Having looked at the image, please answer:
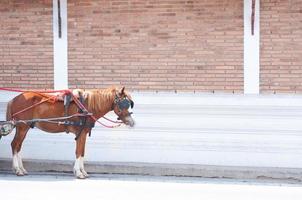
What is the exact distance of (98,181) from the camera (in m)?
8.17

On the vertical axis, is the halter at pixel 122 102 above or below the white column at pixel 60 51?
below

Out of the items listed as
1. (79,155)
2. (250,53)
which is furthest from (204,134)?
(79,155)

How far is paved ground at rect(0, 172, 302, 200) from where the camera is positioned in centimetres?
725

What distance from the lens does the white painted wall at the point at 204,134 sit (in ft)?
28.7

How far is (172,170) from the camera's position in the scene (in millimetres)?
8789

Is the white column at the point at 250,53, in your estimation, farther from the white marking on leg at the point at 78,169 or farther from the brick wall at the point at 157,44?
the white marking on leg at the point at 78,169

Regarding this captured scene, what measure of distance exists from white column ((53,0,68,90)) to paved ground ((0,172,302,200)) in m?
1.80

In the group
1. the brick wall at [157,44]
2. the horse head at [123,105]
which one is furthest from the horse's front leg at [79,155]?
the brick wall at [157,44]

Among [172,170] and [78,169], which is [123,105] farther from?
[172,170]

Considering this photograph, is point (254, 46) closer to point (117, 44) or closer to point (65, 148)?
point (117, 44)

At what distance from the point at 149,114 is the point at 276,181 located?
249cm

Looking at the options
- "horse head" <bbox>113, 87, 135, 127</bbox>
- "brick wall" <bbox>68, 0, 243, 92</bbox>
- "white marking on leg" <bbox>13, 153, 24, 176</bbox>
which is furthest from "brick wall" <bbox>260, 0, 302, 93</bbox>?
"white marking on leg" <bbox>13, 153, 24, 176</bbox>

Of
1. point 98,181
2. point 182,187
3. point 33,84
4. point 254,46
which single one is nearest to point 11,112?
point 33,84

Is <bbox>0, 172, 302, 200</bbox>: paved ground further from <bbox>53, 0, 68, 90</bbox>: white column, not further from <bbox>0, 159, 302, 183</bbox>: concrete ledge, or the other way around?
<bbox>53, 0, 68, 90</bbox>: white column
